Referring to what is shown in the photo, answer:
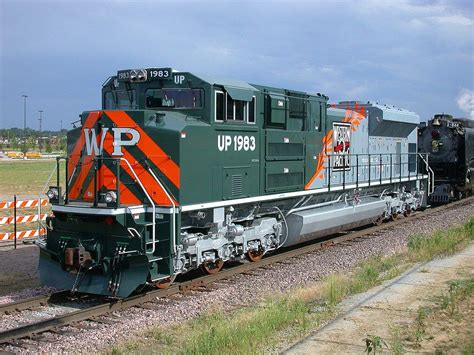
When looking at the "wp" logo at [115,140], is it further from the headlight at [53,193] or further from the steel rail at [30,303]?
the steel rail at [30,303]

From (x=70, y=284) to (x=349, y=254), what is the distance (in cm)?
626

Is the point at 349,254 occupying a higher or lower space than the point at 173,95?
lower

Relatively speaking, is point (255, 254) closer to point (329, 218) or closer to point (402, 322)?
point (329, 218)

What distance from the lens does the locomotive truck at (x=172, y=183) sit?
26.1 ft

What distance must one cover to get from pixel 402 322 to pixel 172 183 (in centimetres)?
383

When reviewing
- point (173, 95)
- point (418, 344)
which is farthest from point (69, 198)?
point (418, 344)

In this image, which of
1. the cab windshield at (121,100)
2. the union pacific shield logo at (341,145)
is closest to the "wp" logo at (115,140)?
the cab windshield at (121,100)

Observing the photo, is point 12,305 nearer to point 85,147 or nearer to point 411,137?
point 85,147

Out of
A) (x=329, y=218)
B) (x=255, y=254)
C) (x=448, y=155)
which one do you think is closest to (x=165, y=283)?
(x=255, y=254)

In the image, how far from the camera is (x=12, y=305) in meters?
7.61

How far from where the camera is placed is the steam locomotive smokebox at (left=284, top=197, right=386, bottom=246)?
11391mm

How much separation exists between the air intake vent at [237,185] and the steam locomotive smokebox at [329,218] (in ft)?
7.21

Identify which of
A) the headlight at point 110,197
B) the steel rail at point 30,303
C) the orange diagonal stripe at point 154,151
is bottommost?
the steel rail at point 30,303

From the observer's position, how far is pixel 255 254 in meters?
10.8
